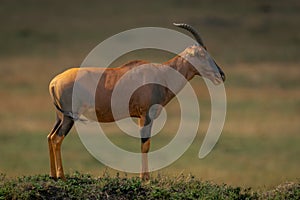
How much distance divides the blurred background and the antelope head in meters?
2.81

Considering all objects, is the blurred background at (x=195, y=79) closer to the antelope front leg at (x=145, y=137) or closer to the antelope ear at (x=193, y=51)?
the antelope front leg at (x=145, y=137)

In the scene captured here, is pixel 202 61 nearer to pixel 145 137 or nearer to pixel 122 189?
pixel 145 137

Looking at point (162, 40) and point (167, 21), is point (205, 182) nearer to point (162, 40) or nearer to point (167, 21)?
point (162, 40)

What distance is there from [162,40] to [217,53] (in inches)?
156

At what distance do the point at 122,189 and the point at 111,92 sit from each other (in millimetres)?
1657

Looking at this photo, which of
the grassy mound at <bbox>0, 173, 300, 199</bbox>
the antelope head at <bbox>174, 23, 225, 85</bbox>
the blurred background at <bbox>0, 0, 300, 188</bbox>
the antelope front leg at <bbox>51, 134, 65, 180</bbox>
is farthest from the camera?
the blurred background at <bbox>0, 0, 300, 188</bbox>

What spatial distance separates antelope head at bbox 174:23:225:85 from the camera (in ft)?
50.4

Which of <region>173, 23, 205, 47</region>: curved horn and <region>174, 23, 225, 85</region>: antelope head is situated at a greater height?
<region>173, 23, 205, 47</region>: curved horn

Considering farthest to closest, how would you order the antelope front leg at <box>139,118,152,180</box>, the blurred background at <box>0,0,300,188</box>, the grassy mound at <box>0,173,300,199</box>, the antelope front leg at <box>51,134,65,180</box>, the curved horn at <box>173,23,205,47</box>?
the blurred background at <box>0,0,300,188</box>
the curved horn at <box>173,23,205,47</box>
the antelope front leg at <box>139,118,152,180</box>
the antelope front leg at <box>51,134,65,180</box>
the grassy mound at <box>0,173,300,199</box>

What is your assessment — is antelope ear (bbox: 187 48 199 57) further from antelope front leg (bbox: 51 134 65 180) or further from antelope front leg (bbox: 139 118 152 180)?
antelope front leg (bbox: 51 134 65 180)

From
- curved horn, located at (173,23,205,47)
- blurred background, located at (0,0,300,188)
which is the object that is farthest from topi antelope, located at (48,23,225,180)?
blurred background, located at (0,0,300,188)

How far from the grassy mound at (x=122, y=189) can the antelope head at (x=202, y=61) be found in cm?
182

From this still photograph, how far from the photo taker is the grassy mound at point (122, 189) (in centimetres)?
1400

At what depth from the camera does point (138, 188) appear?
47.6 feet
